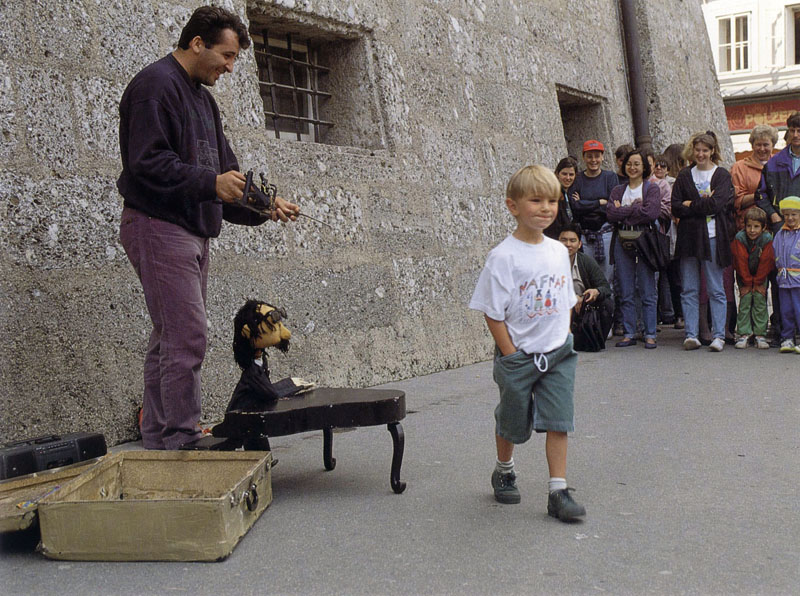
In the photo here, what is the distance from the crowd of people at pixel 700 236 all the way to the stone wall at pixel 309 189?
32.4 inches

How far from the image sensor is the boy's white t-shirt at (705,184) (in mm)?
7465

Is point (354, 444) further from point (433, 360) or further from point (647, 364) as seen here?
point (647, 364)

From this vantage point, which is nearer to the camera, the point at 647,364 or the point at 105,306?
the point at 105,306

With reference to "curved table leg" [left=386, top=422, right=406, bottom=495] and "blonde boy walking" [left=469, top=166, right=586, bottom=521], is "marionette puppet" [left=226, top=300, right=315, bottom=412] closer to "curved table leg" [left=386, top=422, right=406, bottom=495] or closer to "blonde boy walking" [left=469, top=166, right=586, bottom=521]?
"curved table leg" [left=386, top=422, right=406, bottom=495]

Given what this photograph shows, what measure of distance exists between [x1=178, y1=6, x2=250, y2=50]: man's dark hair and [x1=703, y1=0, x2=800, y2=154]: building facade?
26.1 metres

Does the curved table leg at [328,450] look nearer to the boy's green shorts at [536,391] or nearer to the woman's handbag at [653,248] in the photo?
the boy's green shorts at [536,391]

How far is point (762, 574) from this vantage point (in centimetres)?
261

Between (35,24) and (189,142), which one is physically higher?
(35,24)

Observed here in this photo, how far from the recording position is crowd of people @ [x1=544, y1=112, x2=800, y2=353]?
7316 millimetres

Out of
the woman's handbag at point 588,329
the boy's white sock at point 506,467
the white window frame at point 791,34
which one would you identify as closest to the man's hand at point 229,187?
the boy's white sock at point 506,467

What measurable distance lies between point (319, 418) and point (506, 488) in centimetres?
76

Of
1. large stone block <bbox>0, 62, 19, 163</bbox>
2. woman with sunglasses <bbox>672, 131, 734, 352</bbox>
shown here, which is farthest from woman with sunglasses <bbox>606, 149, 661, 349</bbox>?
large stone block <bbox>0, 62, 19, 163</bbox>

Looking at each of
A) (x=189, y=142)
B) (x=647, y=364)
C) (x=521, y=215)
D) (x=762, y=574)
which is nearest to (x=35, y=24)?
(x=189, y=142)

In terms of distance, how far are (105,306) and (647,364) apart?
4147mm
